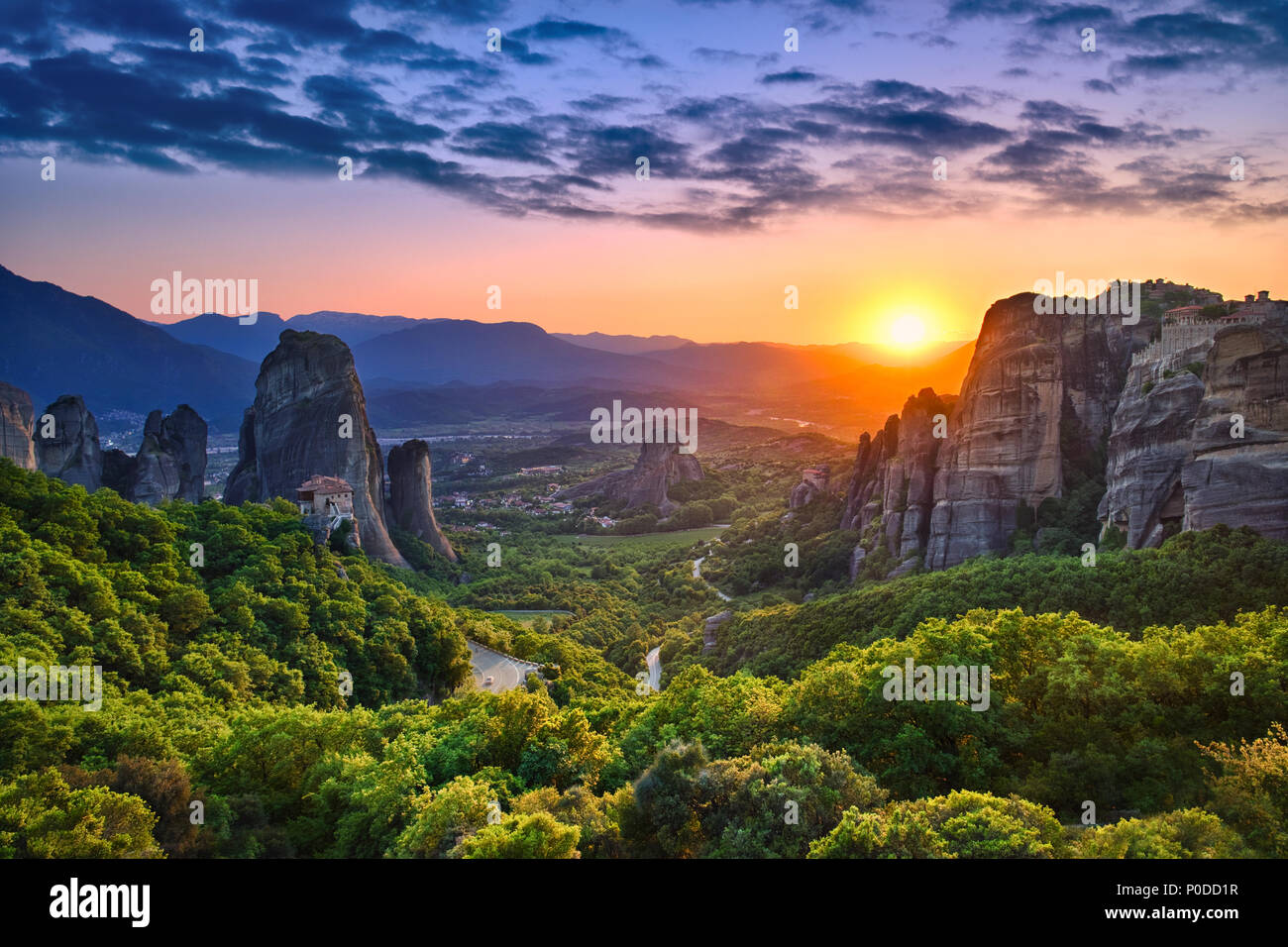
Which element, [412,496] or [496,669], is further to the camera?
[412,496]

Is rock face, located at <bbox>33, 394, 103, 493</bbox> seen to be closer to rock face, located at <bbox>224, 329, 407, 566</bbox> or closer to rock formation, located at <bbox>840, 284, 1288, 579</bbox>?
rock face, located at <bbox>224, 329, 407, 566</bbox>

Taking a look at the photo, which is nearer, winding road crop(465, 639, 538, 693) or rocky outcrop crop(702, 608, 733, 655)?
winding road crop(465, 639, 538, 693)

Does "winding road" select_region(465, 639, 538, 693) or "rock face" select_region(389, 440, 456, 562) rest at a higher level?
"rock face" select_region(389, 440, 456, 562)

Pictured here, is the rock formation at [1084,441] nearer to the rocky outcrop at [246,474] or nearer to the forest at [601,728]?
the forest at [601,728]

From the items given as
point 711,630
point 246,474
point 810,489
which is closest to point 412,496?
point 246,474

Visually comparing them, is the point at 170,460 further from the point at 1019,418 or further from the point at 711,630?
the point at 1019,418

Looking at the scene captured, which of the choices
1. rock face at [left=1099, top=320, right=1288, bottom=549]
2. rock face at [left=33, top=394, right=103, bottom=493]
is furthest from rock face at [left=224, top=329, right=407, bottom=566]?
rock face at [left=1099, top=320, right=1288, bottom=549]
